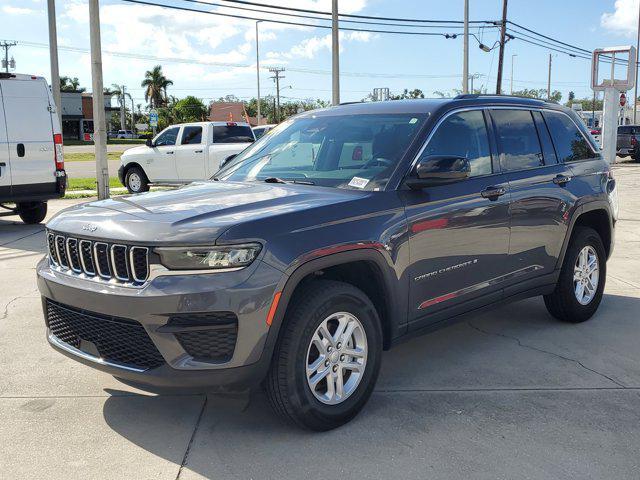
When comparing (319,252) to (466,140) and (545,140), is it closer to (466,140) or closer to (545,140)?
(466,140)

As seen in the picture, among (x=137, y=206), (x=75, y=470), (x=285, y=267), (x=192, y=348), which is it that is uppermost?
(x=137, y=206)

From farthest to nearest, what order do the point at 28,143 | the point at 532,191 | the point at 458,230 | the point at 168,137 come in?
the point at 168,137 → the point at 28,143 → the point at 532,191 → the point at 458,230

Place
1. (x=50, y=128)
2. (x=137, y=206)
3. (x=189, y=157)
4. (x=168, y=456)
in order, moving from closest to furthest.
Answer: (x=168, y=456), (x=137, y=206), (x=50, y=128), (x=189, y=157)

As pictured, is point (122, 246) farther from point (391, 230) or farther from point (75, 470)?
point (391, 230)

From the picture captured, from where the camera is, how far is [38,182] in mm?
11359

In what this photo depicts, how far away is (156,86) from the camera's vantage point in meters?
105

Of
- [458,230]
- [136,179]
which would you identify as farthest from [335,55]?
[458,230]

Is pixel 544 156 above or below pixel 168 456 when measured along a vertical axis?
above

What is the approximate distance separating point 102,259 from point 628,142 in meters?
33.0

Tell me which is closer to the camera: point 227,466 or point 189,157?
point 227,466

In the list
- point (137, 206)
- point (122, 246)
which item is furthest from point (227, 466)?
point (137, 206)

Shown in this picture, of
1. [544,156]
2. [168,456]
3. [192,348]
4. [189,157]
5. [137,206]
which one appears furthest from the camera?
[189,157]

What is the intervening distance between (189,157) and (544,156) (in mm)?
13156

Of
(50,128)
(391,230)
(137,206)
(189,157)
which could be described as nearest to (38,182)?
(50,128)
